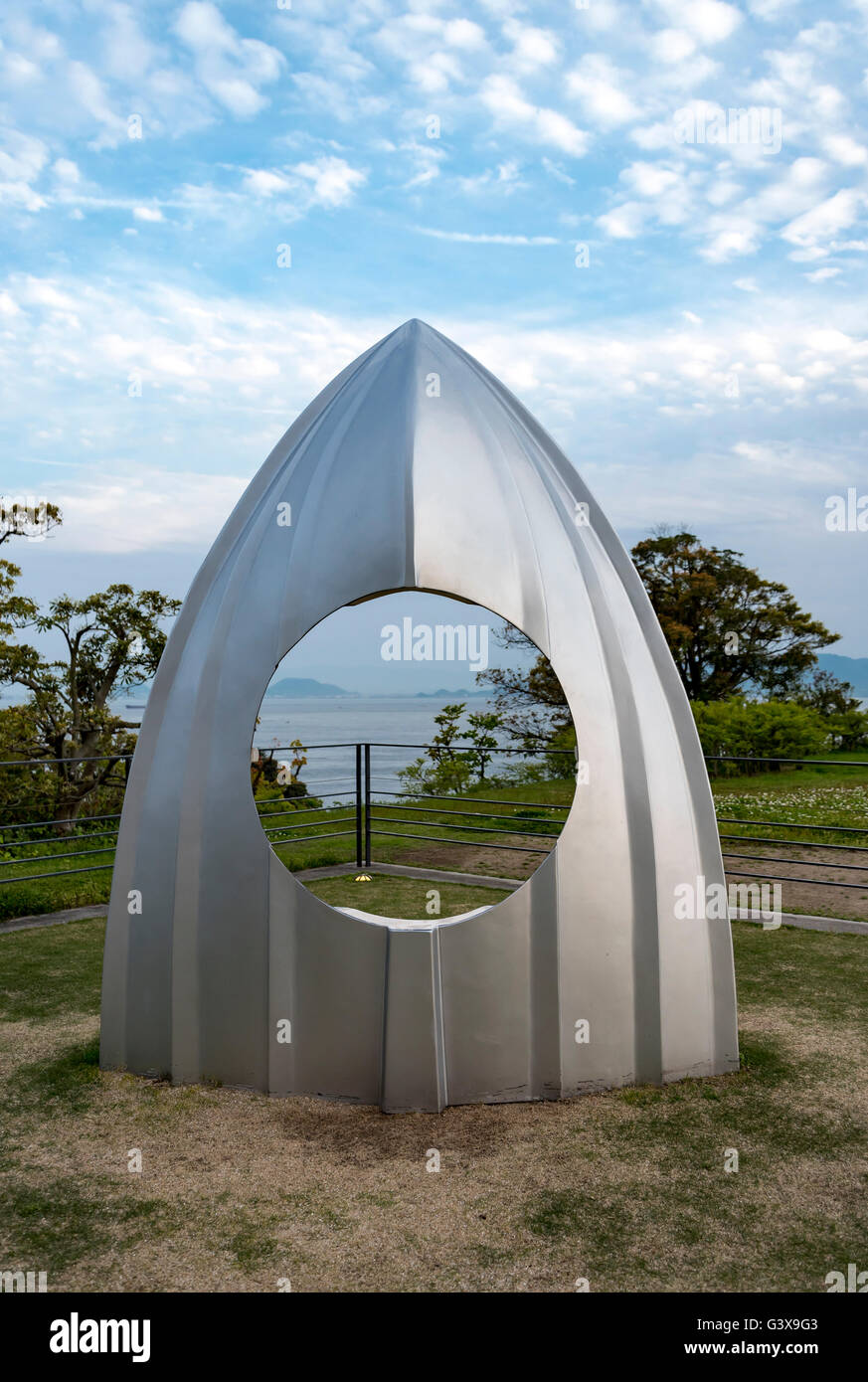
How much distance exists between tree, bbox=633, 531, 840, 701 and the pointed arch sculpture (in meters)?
15.1

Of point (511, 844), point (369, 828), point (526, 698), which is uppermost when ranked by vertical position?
point (526, 698)

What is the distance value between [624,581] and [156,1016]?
9.51ft

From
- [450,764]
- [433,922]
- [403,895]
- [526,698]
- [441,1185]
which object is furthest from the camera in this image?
[526,698]

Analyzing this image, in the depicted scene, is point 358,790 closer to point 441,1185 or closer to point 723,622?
point 441,1185

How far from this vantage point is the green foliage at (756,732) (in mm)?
16375

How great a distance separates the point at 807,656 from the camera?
65.1 feet

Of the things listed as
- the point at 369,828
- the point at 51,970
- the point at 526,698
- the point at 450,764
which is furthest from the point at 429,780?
the point at 51,970

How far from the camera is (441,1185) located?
3.34 metres

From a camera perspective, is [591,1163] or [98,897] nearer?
[591,1163]

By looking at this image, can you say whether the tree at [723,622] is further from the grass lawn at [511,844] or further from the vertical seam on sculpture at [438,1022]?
the vertical seam on sculpture at [438,1022]

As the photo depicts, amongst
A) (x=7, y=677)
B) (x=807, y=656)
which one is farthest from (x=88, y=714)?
(x=807, y=656)

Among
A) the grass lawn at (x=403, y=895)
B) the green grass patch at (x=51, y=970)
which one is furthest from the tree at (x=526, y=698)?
the green grass patch at (x=51, y=970)

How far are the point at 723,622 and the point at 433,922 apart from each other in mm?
16577
